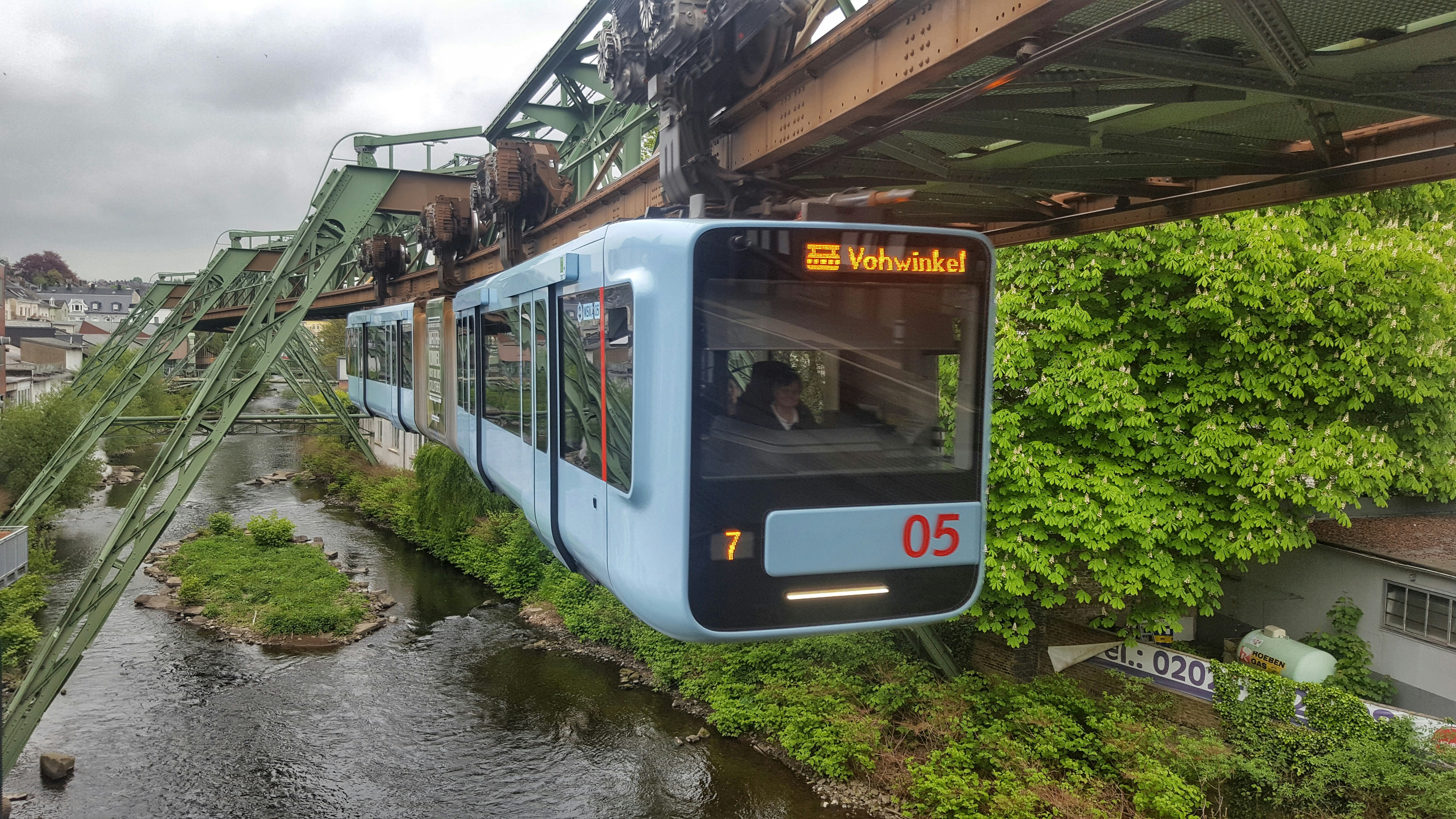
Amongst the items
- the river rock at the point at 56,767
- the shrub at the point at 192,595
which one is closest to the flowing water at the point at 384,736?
the river rock at the point at 56,767

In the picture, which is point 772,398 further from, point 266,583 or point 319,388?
point 319,388

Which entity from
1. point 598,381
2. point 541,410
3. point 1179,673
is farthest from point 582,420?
point 1179,673

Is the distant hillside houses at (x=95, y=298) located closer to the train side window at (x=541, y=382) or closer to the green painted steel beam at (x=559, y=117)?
the green painted steel beam at (x=559, y=117)

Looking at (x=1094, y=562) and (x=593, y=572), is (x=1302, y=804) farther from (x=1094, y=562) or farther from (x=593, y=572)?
(x=593, y=572)

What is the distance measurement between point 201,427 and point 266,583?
13.1 meters

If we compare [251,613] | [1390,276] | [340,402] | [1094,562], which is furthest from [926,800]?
[340,402]

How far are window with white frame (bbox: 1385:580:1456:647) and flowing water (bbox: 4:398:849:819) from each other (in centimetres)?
851

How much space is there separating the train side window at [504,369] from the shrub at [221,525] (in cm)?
2618

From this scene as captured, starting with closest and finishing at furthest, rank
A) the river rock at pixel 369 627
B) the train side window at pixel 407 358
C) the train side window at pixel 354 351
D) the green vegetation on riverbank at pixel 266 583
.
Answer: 1. the train side window at pixel 407 358
2. the river rock at pixel 369 627
3. the green vegetation on riverbank at pixel 266 583
4. the train side window at pixel 354 351

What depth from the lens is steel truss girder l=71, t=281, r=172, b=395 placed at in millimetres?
35406

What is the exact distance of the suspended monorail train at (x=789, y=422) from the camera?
4.65 metres

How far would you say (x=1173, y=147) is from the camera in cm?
625

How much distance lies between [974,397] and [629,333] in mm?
1862

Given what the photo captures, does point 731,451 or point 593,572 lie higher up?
point 731,451
